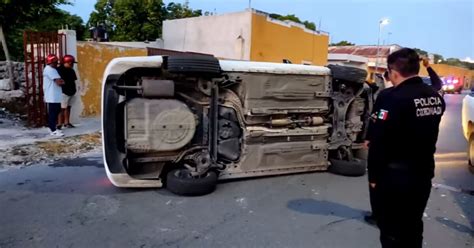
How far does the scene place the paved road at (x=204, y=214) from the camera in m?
3.50

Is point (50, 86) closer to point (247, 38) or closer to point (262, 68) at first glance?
point (262, 68)

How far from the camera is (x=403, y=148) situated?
2625 millimetres

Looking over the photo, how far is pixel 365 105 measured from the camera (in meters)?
6.05

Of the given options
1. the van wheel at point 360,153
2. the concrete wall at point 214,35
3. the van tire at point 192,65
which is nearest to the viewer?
Answer: the van tire at point 192,65

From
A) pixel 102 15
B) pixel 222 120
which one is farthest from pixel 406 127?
pixel 102 15

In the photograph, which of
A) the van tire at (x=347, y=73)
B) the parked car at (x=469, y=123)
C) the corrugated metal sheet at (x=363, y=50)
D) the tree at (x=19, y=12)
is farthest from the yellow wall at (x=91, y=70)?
the corrugated metal sheet at (x=363, y=50)

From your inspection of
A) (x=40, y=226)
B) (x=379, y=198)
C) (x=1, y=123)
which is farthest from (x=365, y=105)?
(x=1, y=123)

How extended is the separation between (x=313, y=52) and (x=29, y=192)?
696 inches

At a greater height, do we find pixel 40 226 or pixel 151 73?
pixel 151 73

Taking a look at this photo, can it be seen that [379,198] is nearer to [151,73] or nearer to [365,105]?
[151,73]

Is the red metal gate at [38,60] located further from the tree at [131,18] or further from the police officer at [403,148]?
the tree at [131,18]

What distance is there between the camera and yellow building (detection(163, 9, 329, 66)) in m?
16.3

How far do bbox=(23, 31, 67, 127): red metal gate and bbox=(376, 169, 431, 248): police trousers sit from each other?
795 cm

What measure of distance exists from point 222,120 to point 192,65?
0.84 meters
